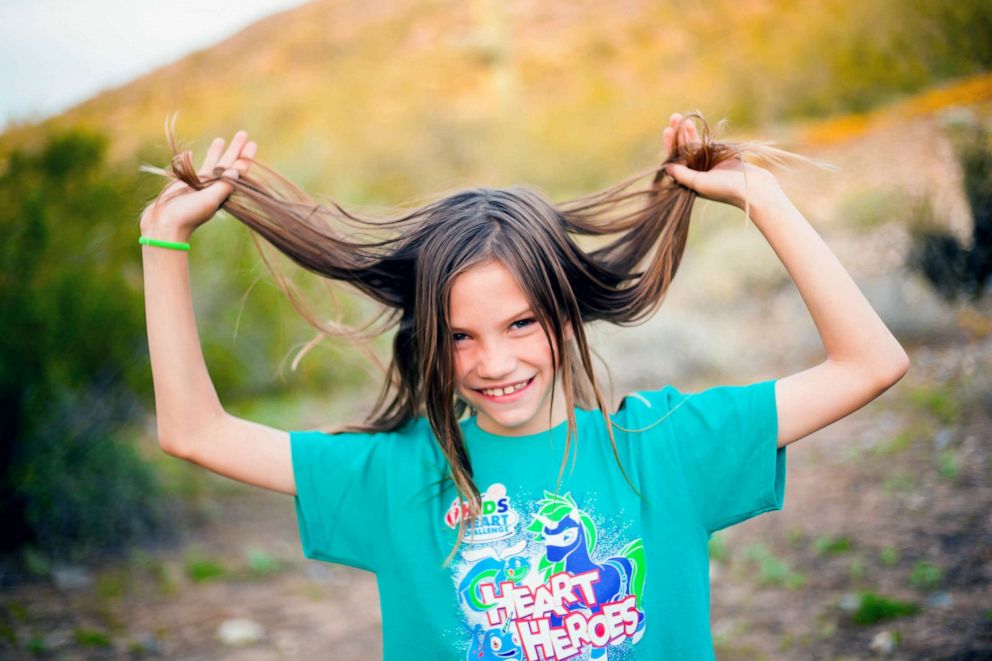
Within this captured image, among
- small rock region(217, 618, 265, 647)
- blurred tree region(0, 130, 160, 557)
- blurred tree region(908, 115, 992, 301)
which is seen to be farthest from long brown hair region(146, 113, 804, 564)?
blurred tree region(908, 115, 992, 301)

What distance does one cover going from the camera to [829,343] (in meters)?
1.58

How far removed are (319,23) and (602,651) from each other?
16.5m

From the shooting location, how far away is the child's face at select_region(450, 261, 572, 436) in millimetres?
1610

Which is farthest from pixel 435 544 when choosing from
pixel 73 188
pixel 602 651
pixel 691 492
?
pixel 73 188

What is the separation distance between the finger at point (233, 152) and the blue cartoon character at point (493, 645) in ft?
3.77

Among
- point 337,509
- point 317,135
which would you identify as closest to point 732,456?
point 337,509

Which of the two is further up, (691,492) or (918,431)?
(691,492)

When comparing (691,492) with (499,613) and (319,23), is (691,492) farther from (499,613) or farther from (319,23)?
(319,23)

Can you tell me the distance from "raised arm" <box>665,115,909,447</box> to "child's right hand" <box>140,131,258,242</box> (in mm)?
1172

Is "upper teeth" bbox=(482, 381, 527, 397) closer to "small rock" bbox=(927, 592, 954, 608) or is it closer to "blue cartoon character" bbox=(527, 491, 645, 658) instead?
"blue cartoon character" bbox=(527, 491, 645, 658)

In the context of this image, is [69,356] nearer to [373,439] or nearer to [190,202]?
[190,202]

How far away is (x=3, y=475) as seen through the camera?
12.2 ft

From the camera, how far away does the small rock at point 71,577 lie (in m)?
3.67

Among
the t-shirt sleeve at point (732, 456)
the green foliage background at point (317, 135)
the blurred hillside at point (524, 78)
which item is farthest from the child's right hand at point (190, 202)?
the blurred hillside at point (524, 78)
